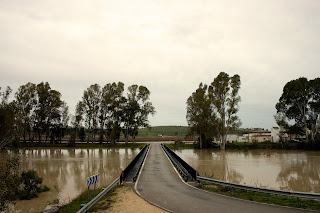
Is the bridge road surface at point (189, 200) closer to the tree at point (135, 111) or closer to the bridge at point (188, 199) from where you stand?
the bridge at point (188, 199)

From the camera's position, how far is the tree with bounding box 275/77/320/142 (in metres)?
50.3

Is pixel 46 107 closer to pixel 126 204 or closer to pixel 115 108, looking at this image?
pixel 115 108

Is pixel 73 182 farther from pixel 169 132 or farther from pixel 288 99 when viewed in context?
pixel 169 132

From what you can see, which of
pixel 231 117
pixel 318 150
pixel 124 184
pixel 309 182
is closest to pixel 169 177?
pixel 124 184

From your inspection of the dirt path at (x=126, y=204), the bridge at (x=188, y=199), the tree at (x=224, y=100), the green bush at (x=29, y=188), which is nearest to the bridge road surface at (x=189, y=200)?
the bridge at (x=188, y=199)

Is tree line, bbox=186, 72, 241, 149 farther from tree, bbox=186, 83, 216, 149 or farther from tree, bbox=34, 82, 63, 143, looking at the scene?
tree, bbox=34, 82, 63, 143

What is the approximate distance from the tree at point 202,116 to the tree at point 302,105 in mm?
17746

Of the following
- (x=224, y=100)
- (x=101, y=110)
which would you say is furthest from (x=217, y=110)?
(x=101, y=110)

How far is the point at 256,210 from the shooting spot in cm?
913

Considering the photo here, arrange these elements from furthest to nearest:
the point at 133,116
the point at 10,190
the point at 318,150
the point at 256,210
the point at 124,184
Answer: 1. the point at 133,116
2. the point at 318,150
3. the point at 124,184
4. the point at 10,190
5. the point at 256,210

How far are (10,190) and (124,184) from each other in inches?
252

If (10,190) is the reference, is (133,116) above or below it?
above

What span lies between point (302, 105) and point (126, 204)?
175ft

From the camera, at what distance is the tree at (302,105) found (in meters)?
50.3
